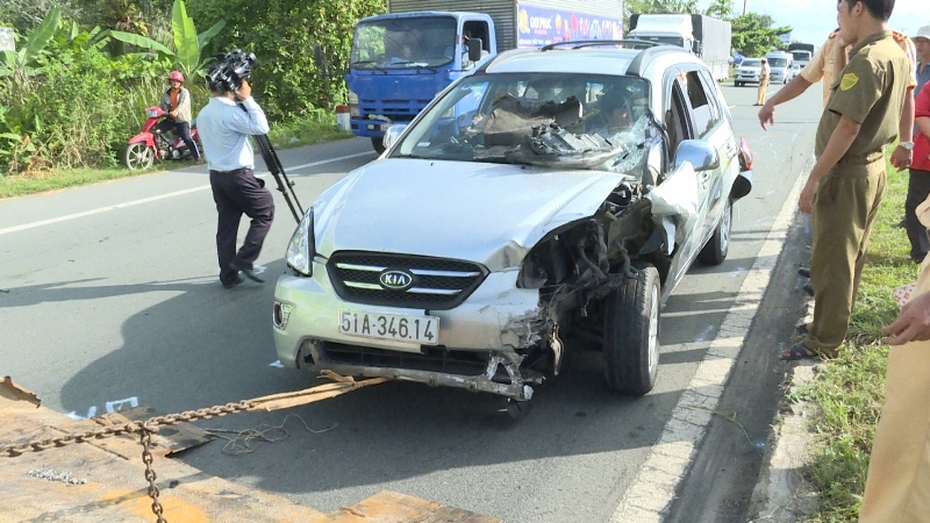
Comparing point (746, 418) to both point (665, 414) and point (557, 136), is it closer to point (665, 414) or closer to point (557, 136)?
point (665, 414)

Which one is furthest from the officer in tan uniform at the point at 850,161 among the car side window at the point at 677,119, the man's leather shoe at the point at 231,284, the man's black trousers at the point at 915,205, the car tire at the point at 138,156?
the car tire at the point at 138,156

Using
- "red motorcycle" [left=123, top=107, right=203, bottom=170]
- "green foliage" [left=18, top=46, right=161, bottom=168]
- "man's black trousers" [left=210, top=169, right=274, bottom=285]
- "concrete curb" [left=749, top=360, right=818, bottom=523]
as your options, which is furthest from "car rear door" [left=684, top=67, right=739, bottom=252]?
"green foliage" [left=18, top=46, right=161, bottom=168]

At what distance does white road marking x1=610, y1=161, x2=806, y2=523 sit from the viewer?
3.60 metres

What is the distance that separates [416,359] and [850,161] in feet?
8.72

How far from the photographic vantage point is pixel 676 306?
6172mm

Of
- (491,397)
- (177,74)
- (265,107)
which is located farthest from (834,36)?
(265,107)

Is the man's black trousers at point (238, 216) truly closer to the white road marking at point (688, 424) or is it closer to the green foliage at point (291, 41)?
the white road marking at point (688, 424)

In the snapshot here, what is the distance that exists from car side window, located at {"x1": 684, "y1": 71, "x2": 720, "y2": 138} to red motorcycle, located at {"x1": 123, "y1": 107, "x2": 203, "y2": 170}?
29.9 ft

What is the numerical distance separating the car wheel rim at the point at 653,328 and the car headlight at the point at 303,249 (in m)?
1.82

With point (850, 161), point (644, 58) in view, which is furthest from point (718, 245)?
point (850, 161)

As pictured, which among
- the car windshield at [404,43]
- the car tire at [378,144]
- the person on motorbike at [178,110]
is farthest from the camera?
the car tire at [378,144]

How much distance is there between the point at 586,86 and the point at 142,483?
3677 mm

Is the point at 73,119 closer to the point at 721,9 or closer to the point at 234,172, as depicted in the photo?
the point at 234,172

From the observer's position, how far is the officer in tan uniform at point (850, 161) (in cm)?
429
